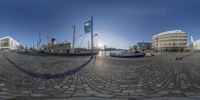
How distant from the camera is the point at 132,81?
4145 millimetres

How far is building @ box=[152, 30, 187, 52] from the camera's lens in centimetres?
411

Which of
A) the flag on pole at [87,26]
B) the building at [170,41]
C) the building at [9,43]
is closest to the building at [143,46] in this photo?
the building at [170,41]

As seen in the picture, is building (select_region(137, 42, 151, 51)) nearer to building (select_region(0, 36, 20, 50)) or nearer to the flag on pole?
the flag on pole

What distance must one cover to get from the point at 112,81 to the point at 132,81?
0.39 m

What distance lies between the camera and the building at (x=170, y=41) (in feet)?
13.5

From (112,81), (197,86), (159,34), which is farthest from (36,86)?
(197,86)

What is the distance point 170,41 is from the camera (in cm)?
431

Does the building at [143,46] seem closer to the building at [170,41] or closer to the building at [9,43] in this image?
the building at [170,41]

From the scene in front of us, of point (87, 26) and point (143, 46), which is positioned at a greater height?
point (87, 26)

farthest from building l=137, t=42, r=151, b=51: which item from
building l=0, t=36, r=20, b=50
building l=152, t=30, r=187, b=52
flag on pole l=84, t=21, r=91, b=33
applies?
building l=0, t=36, r=20, b=50

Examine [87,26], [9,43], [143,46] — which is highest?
[87,26]

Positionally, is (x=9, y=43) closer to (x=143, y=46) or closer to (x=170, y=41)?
(x=143, y=46)

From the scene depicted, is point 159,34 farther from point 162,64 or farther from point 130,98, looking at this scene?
point 162,64

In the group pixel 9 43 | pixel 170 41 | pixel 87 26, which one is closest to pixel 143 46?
pixel 170 41
